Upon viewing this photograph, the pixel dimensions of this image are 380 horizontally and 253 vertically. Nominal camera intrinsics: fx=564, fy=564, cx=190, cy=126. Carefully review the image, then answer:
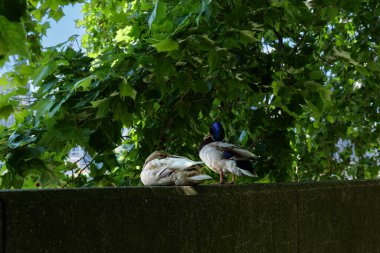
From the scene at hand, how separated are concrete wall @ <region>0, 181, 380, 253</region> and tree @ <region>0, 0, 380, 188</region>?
72 centimetres

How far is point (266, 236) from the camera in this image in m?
2.91

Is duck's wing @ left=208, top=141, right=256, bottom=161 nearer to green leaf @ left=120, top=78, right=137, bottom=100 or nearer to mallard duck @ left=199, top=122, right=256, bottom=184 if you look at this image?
mallard duck @ left=199, top=122, right=256, bottom=184

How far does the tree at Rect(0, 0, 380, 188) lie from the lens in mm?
3141

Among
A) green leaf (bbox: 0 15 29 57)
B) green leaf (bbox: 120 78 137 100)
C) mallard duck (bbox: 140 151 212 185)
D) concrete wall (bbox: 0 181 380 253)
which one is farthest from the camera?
green leaf (bbox: 120 78 137 100)

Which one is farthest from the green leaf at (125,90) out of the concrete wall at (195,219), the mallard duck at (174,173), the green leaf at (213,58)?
the concrete wall at (195,219)

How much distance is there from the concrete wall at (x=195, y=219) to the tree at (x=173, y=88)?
0.72m

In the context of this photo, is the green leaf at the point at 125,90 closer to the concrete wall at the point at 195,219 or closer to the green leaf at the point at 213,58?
the green leaf at the point at 213,58

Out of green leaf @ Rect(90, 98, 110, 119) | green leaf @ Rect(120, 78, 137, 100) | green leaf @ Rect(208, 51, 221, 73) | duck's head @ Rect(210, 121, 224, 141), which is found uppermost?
green leaf @ Rect(208, 51, 221, 73)

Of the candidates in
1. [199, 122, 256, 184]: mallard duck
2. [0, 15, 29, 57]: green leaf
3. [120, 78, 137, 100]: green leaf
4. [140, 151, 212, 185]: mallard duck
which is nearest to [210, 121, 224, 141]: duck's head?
[199, 122, 256, 184]: mallard duck

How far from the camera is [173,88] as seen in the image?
12.0 feet

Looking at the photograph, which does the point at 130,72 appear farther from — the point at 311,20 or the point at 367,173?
the point at 367,173

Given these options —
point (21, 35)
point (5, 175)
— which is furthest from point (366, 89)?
point (21, 35)

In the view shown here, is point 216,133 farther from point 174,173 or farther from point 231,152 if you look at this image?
point 174,173

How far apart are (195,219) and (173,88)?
54.4 inches
